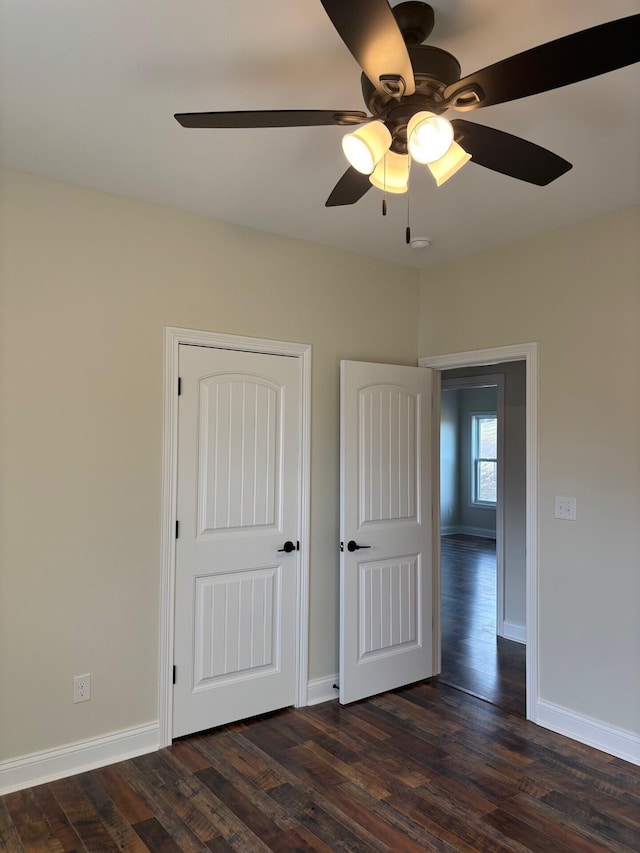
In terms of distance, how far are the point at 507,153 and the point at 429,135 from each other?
15.0 inches

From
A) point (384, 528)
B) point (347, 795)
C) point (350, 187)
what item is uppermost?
point (350, 187)

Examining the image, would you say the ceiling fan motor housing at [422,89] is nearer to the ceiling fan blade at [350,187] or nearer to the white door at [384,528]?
the ceiling fan blade at [350,187]

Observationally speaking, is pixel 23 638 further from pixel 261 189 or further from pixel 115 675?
pixel 261 189

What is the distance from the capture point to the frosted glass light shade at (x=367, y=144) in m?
1.61

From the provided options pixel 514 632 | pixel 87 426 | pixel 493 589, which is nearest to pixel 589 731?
pixel 514 632

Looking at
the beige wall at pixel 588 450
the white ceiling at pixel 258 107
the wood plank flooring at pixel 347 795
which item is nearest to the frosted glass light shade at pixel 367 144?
the white ceiling at pixel 258 107

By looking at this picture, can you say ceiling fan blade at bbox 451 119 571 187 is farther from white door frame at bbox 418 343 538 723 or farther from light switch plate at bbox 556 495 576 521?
light switch plate at bbox 556 495 576 521

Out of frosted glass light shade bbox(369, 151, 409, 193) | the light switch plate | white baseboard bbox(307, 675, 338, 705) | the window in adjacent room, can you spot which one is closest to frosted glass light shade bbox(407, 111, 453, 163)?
frosted glass light shade bbox(369, 151, 409, 193)

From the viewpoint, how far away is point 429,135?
1.51 metres

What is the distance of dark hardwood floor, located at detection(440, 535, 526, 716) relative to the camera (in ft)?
12.5

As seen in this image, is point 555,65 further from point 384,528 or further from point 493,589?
point 493,589

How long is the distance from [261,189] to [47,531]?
190 centimetres

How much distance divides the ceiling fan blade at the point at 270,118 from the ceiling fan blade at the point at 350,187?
277mm

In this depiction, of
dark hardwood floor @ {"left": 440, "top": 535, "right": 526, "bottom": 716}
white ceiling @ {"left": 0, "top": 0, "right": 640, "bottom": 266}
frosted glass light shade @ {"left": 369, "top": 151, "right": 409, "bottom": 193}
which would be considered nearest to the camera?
white ceiling @ {"left": 0, "top": 0, "right": 640, "bottom": 266}
